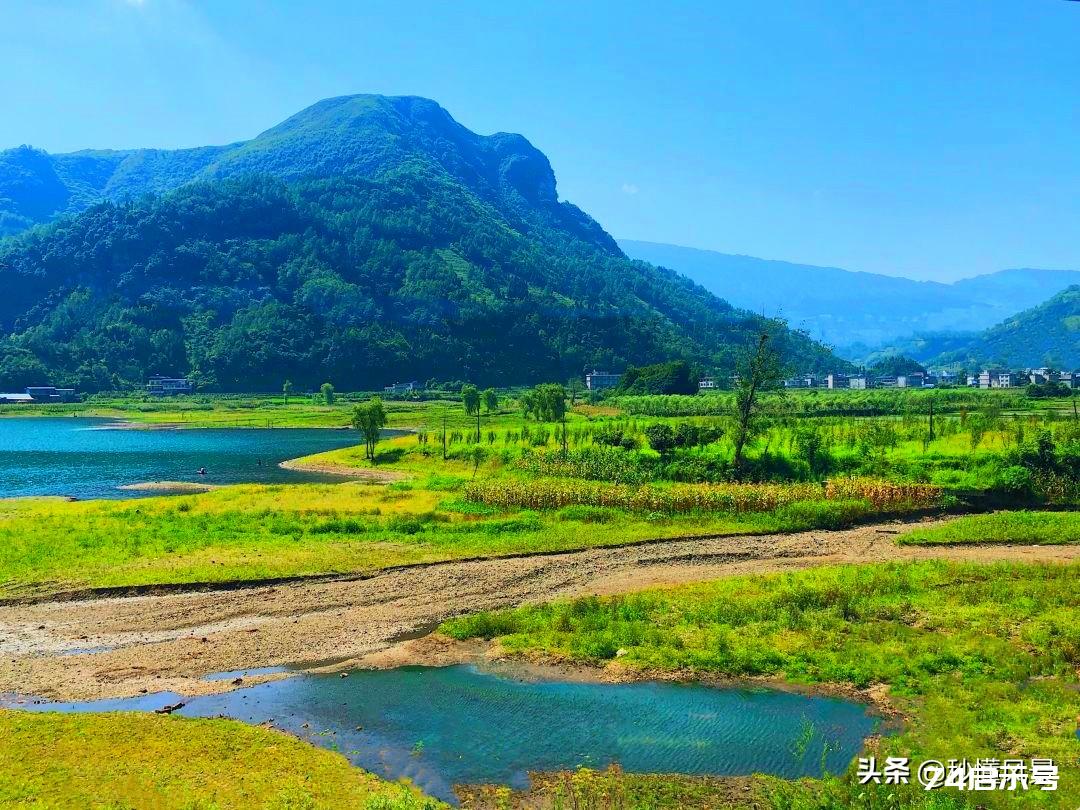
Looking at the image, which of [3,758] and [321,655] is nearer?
[3,758]

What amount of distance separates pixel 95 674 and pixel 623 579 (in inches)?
650

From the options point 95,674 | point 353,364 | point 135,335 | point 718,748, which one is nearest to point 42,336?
point 135,335

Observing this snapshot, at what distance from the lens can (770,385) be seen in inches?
1849

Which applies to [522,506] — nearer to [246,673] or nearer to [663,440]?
[663,440]

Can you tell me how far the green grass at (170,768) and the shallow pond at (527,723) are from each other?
2.74 ft

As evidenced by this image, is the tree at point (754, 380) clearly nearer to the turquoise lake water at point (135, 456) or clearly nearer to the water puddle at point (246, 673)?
the turquoise lake water at point (135, 456)

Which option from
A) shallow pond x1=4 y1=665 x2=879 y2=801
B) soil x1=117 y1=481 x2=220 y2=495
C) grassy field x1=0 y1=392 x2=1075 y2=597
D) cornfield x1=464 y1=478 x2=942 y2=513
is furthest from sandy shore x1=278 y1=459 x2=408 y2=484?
shallow pond x1=4 y1=665 x2=879 y2=801

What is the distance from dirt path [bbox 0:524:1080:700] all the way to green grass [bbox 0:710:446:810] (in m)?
2.68

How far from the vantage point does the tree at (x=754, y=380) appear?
45.8 meters

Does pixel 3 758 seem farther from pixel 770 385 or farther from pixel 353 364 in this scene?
pixel 353 364

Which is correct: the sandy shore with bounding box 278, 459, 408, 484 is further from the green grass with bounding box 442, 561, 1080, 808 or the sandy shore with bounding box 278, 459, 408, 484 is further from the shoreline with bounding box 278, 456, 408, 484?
the green grass with bounding box 442, 561, 1080, 808

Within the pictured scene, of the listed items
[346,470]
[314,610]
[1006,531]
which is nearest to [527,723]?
[314,610]

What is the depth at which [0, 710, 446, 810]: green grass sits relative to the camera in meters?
12.2

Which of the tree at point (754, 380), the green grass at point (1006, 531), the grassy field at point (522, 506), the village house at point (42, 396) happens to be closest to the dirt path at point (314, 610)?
the green grass at point (1006, 531)
